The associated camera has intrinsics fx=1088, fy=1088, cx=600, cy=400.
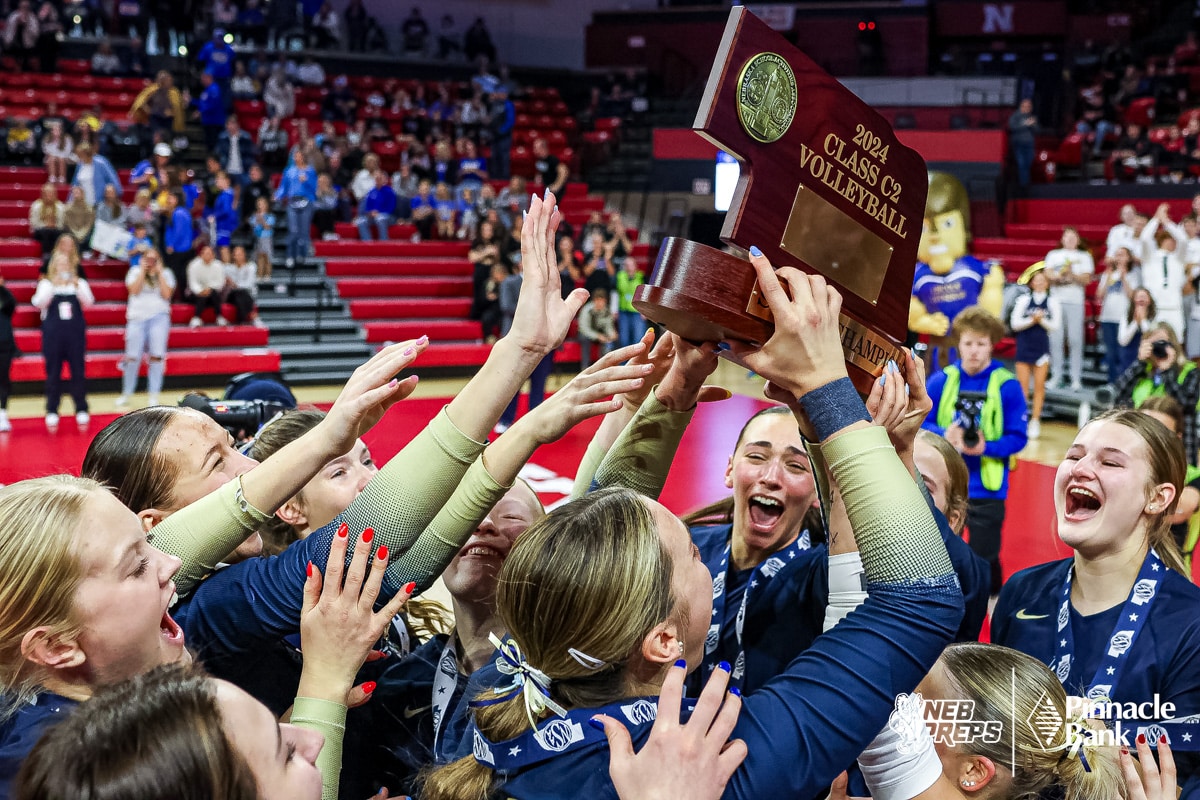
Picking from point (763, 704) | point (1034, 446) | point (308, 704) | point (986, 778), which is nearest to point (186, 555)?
point (308, 704)

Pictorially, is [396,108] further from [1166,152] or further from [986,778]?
[986,778]

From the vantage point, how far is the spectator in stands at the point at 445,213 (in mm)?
16516

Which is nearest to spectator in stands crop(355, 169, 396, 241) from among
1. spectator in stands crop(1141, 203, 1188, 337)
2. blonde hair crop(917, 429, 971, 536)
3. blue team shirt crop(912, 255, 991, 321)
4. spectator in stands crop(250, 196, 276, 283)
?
spectator in stands crop(250, 196, 276, 283)

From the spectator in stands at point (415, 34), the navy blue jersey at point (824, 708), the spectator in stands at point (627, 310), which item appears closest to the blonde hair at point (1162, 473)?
the navy blue jersey at point (824, 708)

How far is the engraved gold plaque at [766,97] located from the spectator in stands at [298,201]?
1404 centimetres

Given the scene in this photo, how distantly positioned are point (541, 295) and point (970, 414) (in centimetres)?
414

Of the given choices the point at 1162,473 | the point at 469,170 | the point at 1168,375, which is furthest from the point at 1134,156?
the point at 1162,473

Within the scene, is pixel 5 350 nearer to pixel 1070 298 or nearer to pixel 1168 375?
pixel 1168 375

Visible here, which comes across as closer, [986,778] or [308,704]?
[308,704]

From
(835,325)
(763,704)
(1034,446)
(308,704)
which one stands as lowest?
(1034,446)

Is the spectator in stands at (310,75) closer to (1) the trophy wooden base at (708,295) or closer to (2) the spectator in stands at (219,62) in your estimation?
(2) the spectator in stands at (219,62)

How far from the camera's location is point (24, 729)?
1.46 m

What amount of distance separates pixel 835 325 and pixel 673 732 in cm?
60

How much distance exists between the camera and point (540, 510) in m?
2.48
